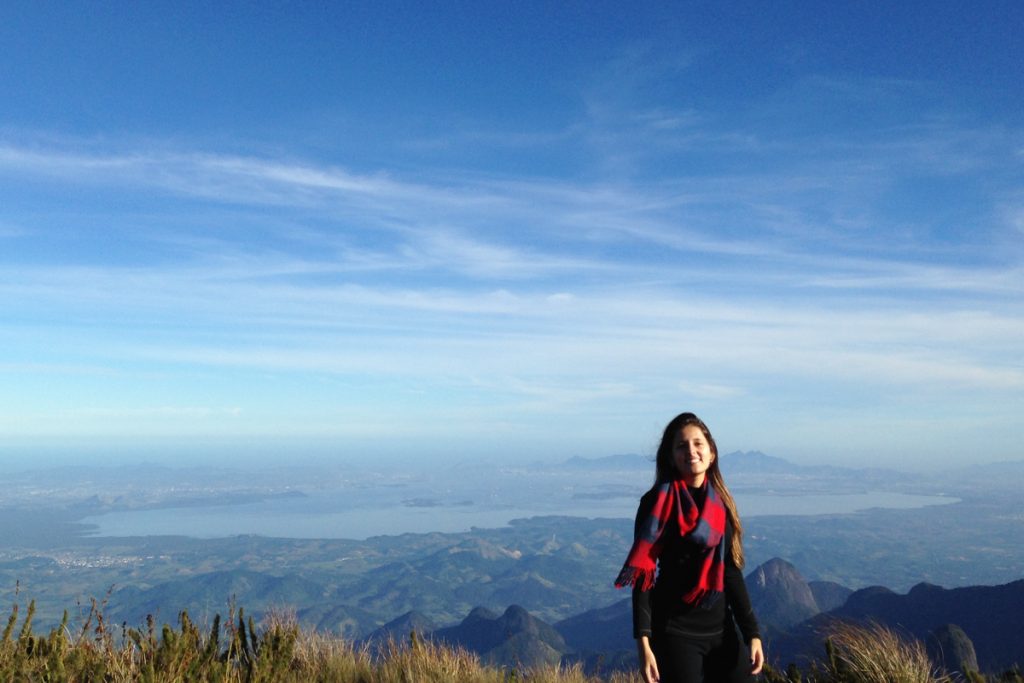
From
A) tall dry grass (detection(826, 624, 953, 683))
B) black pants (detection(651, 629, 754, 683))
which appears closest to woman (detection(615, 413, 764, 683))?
black pants (detection(651, 629, 754, 683))

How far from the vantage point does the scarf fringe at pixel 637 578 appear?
13.3 ft

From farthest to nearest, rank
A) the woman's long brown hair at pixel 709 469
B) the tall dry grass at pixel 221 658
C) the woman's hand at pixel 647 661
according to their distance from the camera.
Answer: the tall dry grass at pixel 221 658, the woman's long brown hair at pixel 709 469, the woman's hand at pixel 647 661

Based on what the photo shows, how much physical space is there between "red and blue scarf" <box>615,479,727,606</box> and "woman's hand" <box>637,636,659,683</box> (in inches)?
10.7

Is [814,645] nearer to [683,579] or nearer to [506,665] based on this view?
[506,665]

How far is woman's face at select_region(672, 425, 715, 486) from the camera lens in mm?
4215

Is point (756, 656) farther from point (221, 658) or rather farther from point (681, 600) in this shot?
point (221, 658)

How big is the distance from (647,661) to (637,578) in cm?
42

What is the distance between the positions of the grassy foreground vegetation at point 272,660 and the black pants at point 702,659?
8.94 ft

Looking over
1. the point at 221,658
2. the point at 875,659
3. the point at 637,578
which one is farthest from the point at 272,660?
the point at 875,659

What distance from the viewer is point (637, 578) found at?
4.08 metres

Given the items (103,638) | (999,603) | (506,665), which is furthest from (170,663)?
(999,603)

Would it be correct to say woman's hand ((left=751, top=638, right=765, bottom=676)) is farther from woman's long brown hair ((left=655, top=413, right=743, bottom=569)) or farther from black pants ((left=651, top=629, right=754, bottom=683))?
woman's long brown hair ((left=655, top=413, right=743, bottom=569))

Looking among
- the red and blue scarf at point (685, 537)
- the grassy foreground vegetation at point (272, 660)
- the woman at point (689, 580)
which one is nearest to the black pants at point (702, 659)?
the woman at point (689, 580)

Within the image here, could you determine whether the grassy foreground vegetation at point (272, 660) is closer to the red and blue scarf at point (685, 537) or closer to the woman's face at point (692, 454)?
the red and blue scarf at point (685, 537)
